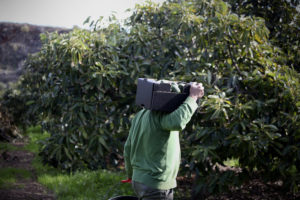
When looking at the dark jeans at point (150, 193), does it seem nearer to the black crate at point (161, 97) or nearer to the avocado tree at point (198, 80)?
the black crate at point (161, 97)

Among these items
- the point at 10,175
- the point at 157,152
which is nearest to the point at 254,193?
the point at 157,152

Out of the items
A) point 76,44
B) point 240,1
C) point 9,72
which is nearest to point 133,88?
point 76,44

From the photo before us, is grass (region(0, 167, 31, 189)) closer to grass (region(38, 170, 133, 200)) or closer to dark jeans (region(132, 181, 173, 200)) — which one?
grass (region(38, 170, 133, 200))

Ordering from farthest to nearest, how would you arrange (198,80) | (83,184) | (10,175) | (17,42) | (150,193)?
(17,42) < (10,175) < (83,184) < (198,80) < (150,193)

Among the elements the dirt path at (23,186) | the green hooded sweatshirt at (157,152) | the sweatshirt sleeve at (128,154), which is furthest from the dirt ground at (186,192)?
the green hooded sweatshirt at (157,152)

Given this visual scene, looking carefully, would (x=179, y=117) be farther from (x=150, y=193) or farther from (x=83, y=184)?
(x=83, y=184)

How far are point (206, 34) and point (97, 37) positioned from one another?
63.2 inches

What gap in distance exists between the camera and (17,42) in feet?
53.9

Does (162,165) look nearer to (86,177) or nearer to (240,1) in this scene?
(86,177)

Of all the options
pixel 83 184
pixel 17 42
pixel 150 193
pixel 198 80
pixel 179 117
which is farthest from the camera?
pixel 17 42

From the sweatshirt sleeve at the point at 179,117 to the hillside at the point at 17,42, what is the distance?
14584 millimetres

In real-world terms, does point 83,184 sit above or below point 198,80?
below

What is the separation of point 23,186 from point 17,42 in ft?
42.9

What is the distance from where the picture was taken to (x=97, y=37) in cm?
459
